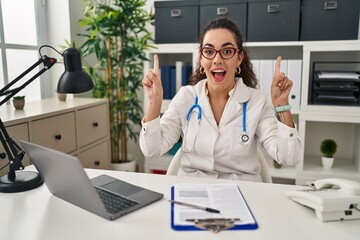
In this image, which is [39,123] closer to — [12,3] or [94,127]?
[94,127]

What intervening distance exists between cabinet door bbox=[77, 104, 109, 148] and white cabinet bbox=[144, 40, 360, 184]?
1.71 feet

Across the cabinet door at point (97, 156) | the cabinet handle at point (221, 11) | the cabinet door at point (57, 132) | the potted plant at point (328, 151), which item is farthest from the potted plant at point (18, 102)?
the potted plant at point (328, 151)

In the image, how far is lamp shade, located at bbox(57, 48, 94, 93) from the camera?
1.16m

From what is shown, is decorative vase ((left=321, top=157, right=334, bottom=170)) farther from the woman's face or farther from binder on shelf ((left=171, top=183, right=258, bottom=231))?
binder on shelf ((left=171, top=183, right=258, bottom=231))

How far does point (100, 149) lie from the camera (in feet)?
8.70

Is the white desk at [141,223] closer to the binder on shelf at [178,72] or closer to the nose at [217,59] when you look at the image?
the nose at [217,59]

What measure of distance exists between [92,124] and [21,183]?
137 centimetres

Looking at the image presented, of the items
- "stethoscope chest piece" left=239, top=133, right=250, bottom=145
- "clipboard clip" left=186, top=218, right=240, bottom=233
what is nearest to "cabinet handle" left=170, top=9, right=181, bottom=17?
"stethoscope chest piece" left=239, top=133, right=250, bottom=145

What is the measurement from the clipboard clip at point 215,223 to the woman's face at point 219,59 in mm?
795

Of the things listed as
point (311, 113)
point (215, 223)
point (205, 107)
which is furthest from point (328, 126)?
point (215, 223)

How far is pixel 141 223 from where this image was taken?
3.03 feet

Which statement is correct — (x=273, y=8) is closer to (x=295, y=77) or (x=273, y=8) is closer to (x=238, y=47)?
(x=295, y=77)

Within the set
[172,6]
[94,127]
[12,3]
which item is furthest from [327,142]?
[12,3]

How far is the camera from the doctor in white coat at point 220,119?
1458 mm
